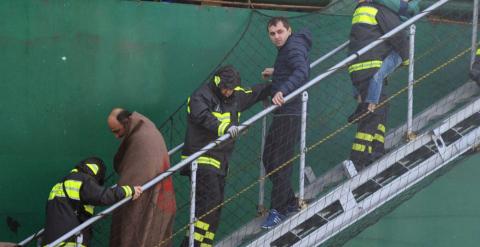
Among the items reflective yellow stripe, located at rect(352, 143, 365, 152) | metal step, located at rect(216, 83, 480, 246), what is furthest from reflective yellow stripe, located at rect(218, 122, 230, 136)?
reflective yellow stripe, located at rect(352, 143, 365, 152)

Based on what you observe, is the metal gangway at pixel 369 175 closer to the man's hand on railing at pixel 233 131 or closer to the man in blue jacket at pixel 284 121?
the man's hand on railing at pixel 233 131

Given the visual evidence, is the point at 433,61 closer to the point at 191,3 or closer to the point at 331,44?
the point at 331,44

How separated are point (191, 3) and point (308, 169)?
2.12 metres

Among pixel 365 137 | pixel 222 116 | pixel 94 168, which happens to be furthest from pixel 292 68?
pixel 94 168

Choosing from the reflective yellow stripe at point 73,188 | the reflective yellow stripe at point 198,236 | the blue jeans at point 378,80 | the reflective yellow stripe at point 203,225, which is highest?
the blue jeans at point 378,80

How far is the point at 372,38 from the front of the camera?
7492 mm

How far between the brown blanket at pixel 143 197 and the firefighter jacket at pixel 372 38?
1.62 metres

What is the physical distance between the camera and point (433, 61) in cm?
902

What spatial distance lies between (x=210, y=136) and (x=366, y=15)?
1.55 metres

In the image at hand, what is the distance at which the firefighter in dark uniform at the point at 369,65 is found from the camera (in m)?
7.33

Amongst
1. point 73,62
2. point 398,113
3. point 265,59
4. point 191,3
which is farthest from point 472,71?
point 73,62

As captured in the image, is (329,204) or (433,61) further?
(433,61)

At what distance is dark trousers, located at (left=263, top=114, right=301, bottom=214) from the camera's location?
23.8ft

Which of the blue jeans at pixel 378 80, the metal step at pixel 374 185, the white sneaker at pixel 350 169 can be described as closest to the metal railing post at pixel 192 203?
the metal step at pixel 374 185
